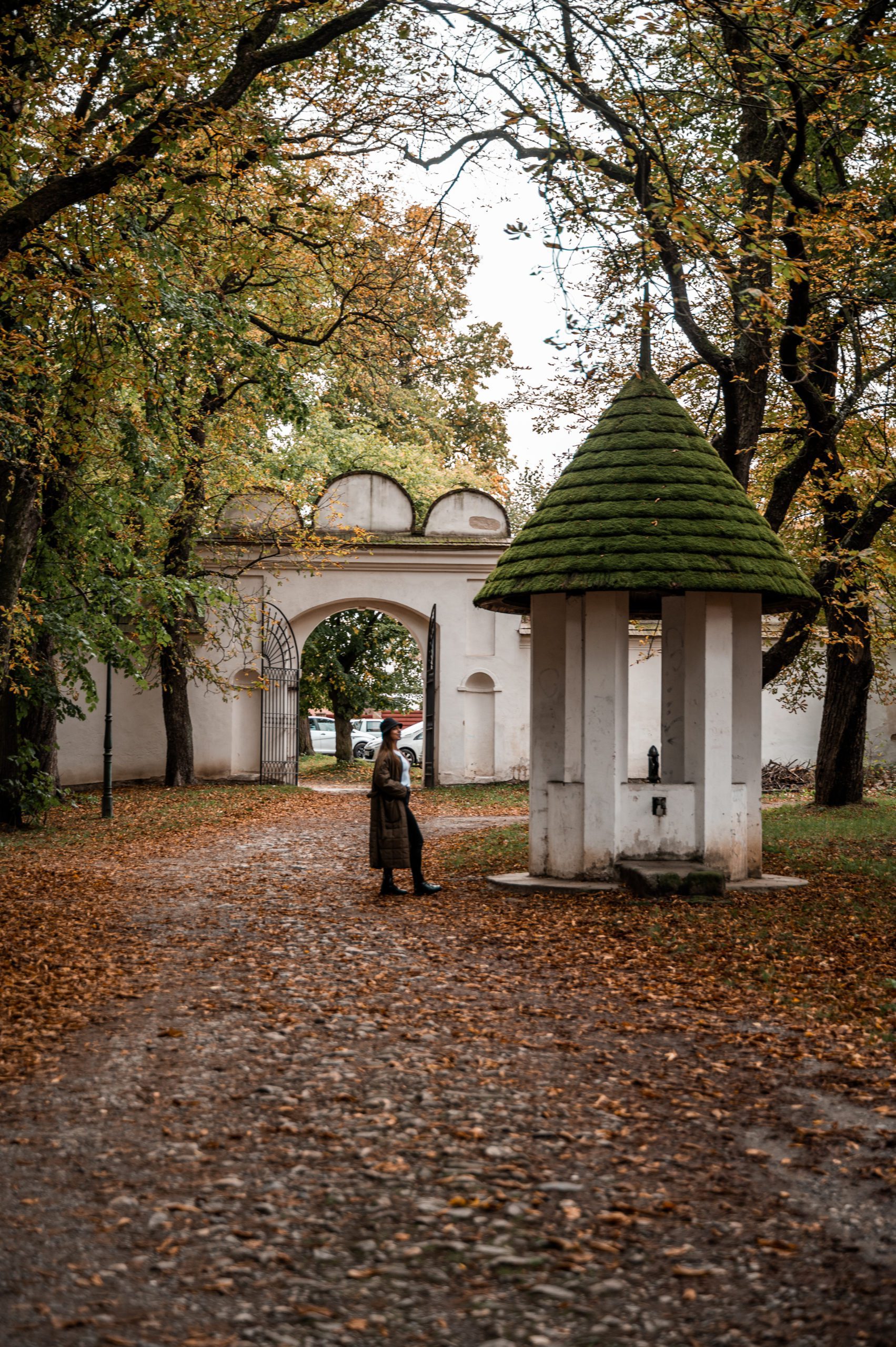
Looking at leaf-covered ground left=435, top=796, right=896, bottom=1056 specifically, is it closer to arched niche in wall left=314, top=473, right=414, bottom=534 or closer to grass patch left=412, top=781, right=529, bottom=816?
grass patch left=412, top=781, right=529, bottom=816

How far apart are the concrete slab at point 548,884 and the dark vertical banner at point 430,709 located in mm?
10895

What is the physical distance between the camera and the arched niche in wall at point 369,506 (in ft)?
74.9

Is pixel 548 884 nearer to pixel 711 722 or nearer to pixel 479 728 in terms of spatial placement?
pixel 711 722

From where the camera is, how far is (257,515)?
73.8 feet

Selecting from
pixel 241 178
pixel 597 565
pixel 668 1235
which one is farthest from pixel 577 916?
pixel 241 178

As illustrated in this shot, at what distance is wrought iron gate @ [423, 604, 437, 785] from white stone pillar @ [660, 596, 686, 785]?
10092 mm

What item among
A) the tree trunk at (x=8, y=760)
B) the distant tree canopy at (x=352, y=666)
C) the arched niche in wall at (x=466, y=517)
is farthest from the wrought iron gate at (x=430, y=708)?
the tree trunk at (x=8, y=760)

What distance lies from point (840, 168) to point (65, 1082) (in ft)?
42.6

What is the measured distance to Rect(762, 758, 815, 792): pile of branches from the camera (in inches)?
949

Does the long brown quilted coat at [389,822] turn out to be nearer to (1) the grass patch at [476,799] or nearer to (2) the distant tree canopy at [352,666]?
(1) the grass patch at [476,799]

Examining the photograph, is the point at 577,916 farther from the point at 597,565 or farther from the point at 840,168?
the point at 840,168

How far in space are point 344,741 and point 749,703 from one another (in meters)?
20.2

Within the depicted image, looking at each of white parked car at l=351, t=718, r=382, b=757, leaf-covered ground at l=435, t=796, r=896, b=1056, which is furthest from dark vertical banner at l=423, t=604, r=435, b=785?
white parked car at l=351, t=718, r=382, b=757

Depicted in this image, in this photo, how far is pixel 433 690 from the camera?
72.3ft
